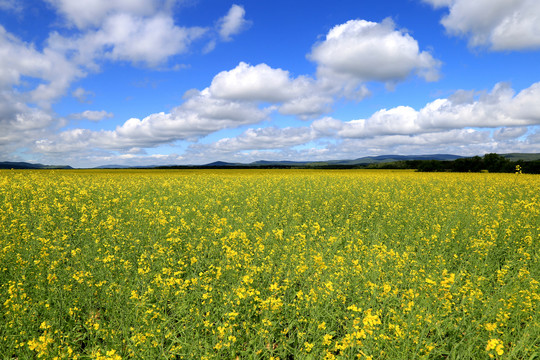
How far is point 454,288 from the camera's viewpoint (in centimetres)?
432

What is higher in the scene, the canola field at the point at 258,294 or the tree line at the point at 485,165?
the tree line at the point at 485,165

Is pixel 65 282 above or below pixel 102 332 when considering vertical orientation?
above

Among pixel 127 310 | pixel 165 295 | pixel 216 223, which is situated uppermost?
pixel 216 223

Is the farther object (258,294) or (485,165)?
(485,165)

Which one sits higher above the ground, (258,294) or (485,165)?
(485,165)

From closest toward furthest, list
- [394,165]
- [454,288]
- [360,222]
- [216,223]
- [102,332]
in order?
[102,332], [454,288], [216,223], [360,222], [394,165]

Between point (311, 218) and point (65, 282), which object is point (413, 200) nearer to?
point (311, 218)

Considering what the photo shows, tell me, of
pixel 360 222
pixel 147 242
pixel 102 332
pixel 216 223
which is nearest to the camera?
pixel 102 332

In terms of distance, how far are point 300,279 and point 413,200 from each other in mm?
9507

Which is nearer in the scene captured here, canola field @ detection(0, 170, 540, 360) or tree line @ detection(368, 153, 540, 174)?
canola field @ detection(0, 170, 540, 360)

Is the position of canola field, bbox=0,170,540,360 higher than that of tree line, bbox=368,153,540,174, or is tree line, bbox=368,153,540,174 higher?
tree line, bbox=368,153,540,174

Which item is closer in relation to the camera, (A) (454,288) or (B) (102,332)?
(B) (102,332)

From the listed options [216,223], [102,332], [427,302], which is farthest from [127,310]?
[427,302]

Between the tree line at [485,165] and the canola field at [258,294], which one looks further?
the tree line at [485,165]
